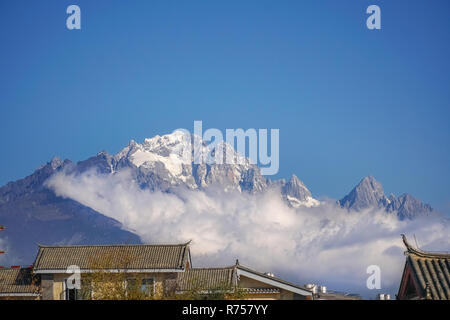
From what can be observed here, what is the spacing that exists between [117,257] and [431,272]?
21.5 m

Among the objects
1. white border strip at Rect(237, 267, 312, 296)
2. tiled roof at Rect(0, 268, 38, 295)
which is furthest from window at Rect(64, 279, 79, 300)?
white border strip at Rect(237, 267, 312, 296)

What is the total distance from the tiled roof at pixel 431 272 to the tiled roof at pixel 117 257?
61.4 ft

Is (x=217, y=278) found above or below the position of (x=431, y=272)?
above

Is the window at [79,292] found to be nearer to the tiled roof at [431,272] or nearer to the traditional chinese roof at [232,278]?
the traditional chinese roof at [232,278]

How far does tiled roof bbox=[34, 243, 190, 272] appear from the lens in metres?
38.9

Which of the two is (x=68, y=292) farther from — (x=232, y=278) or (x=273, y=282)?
(x=273, y=282)

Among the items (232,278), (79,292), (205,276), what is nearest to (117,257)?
(79,292)

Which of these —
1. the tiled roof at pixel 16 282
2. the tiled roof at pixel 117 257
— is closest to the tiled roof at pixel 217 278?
the tiled roof at pixel 117 257

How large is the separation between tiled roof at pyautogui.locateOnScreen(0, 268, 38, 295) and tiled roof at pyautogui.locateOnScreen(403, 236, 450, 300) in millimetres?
25010

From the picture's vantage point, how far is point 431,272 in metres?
22.0

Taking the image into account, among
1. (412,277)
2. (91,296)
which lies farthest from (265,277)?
(412,277)

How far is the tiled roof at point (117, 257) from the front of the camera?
1533 inches
